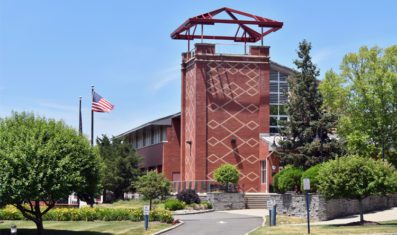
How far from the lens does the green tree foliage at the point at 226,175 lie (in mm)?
46594

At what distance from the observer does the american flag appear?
45.0m

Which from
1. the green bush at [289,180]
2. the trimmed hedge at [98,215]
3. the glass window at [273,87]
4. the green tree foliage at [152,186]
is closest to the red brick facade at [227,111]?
the glass window at [273,87]

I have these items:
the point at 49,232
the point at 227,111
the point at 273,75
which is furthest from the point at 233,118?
the point at 49,232

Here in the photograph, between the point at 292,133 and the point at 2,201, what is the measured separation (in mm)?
21565

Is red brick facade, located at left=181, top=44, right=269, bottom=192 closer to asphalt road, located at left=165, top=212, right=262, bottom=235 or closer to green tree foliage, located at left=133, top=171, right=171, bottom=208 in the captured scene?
green tree foliage, located at left=133, top=171, right=171, bottom=208

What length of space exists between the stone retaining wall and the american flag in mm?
13125

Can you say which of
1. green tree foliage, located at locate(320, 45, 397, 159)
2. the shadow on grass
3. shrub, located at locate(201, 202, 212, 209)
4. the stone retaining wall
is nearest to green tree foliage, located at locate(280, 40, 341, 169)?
green tree foliage, located at locate(320, 45, 397, 159)

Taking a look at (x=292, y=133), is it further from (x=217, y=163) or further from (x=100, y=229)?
(x=100, y=229)

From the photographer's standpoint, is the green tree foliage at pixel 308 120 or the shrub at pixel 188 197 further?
the shrub at pixel 188 197

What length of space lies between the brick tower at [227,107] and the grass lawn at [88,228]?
1760cm

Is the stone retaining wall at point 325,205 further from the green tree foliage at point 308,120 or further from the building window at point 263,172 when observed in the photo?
the building window at point 263,172

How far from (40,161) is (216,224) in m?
10.4

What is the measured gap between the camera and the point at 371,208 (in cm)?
3778

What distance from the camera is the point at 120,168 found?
55.7 meters
